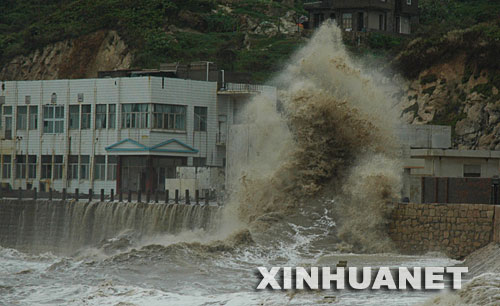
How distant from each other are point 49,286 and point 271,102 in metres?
16.8

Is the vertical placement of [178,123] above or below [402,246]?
above

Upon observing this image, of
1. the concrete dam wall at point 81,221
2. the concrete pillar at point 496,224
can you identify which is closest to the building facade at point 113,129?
the concrete dam wall at point 81,221

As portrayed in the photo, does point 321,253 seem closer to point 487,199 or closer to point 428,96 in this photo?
point 487,199

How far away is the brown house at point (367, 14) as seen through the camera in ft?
259

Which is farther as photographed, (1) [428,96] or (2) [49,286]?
(1) [428,96]

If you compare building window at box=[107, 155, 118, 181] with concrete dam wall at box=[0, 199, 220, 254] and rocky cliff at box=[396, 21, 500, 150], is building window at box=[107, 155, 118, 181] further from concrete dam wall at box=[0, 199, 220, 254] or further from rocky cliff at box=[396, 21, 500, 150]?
rocky cliff at box=[396, 21, 500, 150]

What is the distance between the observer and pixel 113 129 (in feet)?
170

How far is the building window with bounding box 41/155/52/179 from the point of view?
177 feet

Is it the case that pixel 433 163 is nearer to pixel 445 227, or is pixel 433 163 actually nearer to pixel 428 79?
pixel 445 227

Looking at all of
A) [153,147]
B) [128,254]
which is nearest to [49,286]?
[128,254]

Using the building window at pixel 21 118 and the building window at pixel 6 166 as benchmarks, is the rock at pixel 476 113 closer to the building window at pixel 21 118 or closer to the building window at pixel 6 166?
the building window at pixel 21 118

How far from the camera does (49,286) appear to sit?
27.1 meters

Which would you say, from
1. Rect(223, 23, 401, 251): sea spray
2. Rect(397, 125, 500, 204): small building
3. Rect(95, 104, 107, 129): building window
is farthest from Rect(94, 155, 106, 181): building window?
Rect(397, 125, 500, 204): small building

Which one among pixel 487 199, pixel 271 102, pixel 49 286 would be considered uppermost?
pixel 271 102
